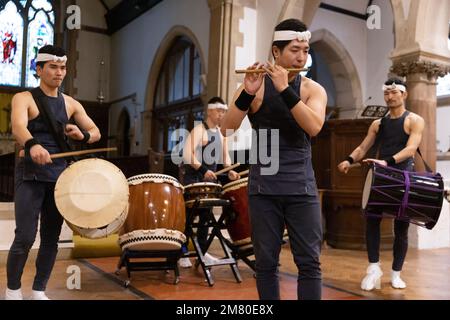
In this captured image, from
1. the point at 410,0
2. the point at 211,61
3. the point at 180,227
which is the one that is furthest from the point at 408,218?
the point at 211,61

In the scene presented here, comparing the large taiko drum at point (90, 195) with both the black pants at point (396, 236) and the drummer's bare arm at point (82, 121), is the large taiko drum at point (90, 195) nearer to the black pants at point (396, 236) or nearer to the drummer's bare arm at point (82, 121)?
the drummer's bare arm at point (82, 121)

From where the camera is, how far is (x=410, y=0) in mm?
5621

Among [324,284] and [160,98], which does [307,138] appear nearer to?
[324,284]

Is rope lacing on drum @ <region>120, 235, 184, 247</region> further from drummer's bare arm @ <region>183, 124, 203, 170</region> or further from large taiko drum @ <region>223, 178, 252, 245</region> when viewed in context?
drummer's bare arm @ <region>183, 124, 203, 170</region>

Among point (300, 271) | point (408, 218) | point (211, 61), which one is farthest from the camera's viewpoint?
point (211, 61)

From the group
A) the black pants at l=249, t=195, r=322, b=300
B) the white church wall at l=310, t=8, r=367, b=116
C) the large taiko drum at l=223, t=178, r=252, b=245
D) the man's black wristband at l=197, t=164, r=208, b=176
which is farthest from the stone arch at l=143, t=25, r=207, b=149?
the black pants at l=249, t=195, r=322, b=300

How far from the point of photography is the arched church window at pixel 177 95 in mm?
9734

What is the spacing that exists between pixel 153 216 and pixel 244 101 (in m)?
1.78

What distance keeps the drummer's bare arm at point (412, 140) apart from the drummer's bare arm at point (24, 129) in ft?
7.76

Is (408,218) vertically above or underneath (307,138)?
underneath

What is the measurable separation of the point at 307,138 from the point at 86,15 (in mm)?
11904

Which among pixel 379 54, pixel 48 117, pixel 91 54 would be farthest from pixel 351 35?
pixel 48 117

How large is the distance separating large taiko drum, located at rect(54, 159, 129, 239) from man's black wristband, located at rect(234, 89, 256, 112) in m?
1.09

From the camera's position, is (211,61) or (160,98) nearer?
(211,61)
